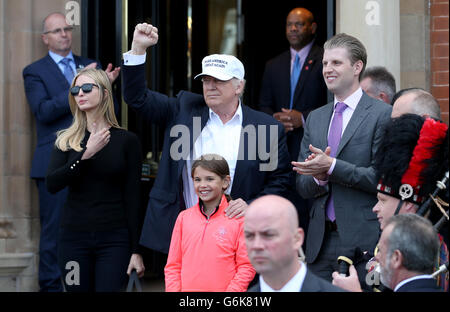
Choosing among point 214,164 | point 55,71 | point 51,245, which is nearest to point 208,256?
point 214,164

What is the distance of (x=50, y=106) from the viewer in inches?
291

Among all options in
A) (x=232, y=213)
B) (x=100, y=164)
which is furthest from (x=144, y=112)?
(x=232, y=213)

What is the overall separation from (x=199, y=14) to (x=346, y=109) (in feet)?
21.3

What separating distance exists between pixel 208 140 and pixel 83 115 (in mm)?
976

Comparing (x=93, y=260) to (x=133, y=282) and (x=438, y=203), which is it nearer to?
(x=133, y=282)

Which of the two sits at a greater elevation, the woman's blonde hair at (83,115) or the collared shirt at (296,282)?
the woman's blonde hair at (83,115)

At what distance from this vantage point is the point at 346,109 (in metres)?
5.99

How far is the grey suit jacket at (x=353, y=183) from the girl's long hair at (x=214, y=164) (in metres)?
0.54

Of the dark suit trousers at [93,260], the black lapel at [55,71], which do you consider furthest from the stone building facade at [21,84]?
the dark suit trousers at [93,260]

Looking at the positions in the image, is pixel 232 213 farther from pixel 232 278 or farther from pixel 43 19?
pixel 43 19

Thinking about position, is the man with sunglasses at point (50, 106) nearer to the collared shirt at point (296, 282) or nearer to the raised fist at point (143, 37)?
the raised fist at point (143, 37)

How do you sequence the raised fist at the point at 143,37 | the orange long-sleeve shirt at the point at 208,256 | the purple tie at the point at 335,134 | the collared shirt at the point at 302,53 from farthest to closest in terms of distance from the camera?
the collared shirt at the point at 302,53, the raised fist at the point at 143,37, the purple tie at the point at 335,134, the orange long-sleeve shirt at the point at 208,256

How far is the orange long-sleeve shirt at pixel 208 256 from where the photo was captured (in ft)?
17.9

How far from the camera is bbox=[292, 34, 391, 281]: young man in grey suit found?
18.4ft
